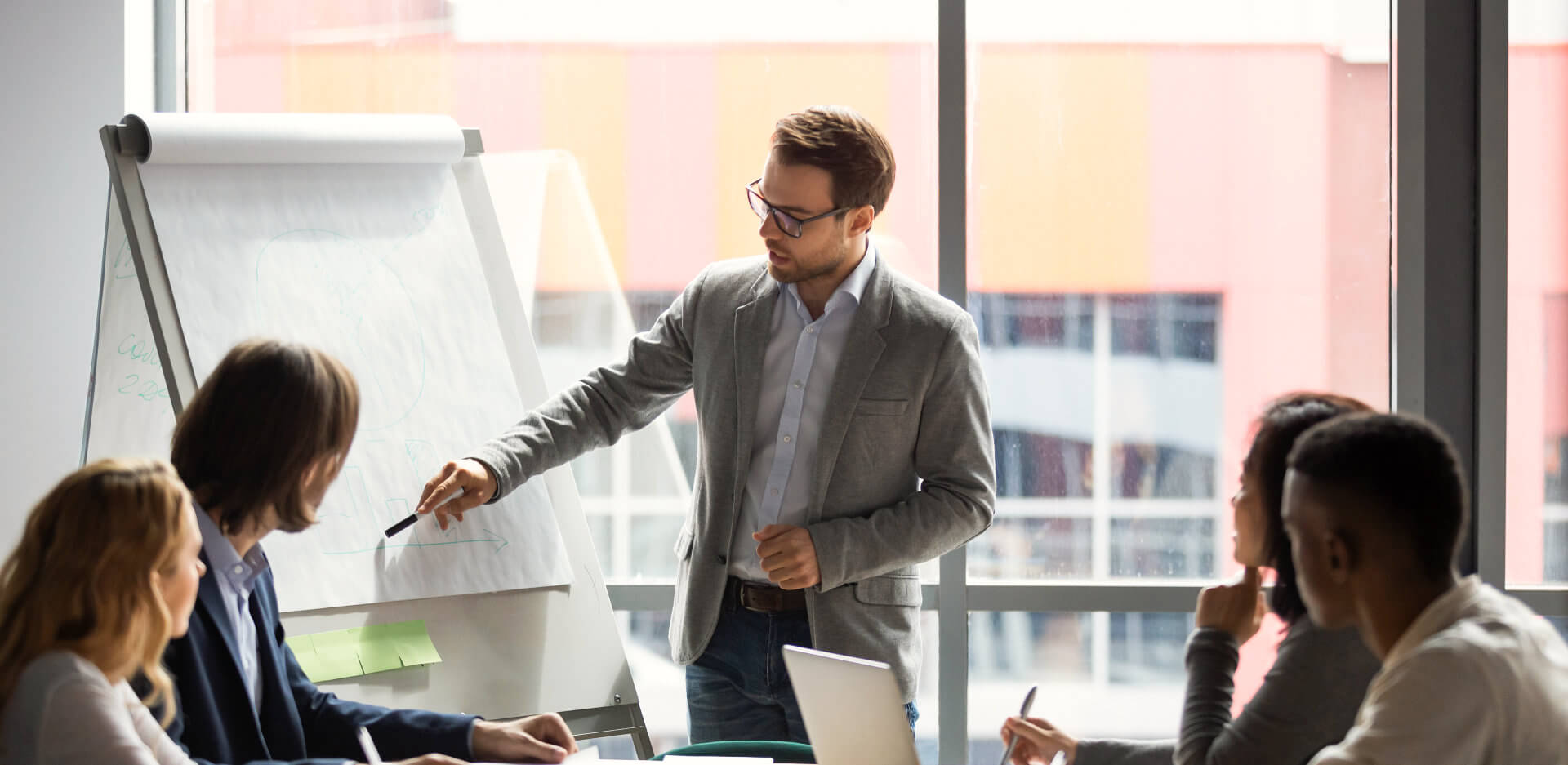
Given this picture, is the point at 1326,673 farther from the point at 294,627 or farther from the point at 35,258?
the point at 35,258

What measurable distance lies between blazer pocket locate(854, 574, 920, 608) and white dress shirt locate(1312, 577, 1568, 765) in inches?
39.9

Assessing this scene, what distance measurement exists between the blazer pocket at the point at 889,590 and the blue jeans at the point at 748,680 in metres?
0.11

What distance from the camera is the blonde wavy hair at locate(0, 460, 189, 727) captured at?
1.22 metres

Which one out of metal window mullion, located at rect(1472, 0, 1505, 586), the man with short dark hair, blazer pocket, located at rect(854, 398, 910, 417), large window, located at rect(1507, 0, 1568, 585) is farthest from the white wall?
large window, located at rect(1507, 0, 1568, 585)

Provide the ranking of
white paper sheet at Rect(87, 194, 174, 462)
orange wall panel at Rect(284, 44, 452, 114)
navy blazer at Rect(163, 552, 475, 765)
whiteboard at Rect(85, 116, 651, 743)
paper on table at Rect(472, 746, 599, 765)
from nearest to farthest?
1. navy blazer at Rect(163, 552, 475, 765)
2. paper on table at Rect(472, 746, 599, 765)
3. whiteboard at Rect(85, 116, 651, 743)
4. white paper sheet at Rect(87, 194, 174, 462)
5. orange wall panel at Rect(284, 44, 452, 114)

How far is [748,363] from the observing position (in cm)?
215

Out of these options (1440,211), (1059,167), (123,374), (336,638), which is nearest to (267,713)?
(336,638)

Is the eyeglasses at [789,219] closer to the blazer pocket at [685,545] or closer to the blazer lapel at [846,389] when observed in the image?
the blazer lapel at [846,389]

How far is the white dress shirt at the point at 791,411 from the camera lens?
212 cm

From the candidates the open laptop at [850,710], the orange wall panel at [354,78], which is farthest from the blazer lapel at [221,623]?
the orange wall panel at [354,78]

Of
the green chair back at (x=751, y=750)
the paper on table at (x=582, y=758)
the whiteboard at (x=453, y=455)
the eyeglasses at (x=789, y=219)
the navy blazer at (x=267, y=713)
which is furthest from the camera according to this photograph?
the eyeglasses at (x=789, y=219)

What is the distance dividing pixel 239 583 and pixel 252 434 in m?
0.22

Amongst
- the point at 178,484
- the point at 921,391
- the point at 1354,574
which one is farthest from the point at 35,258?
the point at 1354,574

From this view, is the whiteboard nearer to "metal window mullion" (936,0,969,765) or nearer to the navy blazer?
the navy blazer
